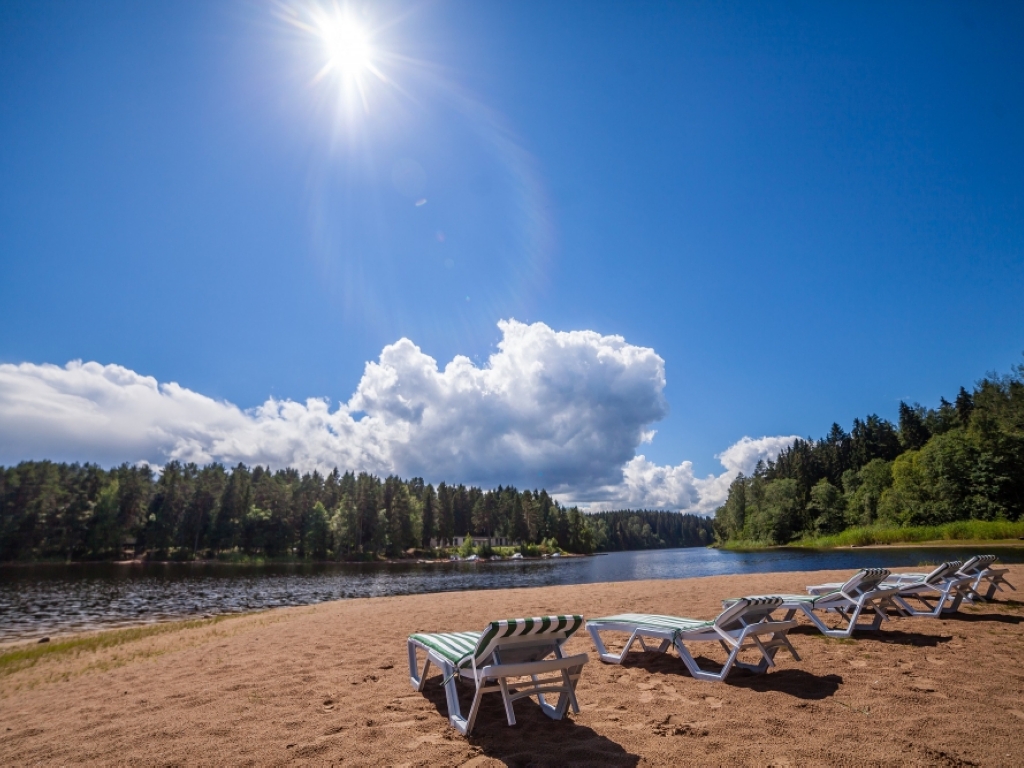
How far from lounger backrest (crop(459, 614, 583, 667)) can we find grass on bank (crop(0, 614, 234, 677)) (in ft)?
40.4

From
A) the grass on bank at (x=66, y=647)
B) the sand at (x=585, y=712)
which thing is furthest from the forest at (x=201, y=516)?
the sand at (x=585, y=712)

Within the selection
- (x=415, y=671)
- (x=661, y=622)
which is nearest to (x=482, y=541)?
(x=661, y=622)

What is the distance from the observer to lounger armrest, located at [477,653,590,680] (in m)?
4.22

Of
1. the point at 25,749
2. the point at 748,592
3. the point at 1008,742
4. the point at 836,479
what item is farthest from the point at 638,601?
the point at 836,479

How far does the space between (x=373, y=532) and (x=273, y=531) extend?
16.9 metres

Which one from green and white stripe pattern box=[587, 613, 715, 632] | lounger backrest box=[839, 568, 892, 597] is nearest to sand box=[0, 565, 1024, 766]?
green and white stripe pattern box=[587, 613, 715, 632]

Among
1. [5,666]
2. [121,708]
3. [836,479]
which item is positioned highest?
[836,479]

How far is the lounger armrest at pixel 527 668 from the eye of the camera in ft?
13.9

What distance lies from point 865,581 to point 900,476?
8584cm

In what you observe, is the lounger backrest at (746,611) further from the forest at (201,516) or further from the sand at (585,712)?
the forest at (201,516)

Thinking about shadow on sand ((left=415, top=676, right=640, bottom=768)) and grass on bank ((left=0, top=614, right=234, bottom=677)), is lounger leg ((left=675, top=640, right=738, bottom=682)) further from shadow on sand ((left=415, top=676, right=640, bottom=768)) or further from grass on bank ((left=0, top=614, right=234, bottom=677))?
grass on bank ((left=0, top=614, right=234, bottom=677))

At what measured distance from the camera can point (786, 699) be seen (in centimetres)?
502

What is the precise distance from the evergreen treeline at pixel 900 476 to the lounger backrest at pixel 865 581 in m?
69.2

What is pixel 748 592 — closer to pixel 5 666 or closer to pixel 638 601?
pixel 638 601
